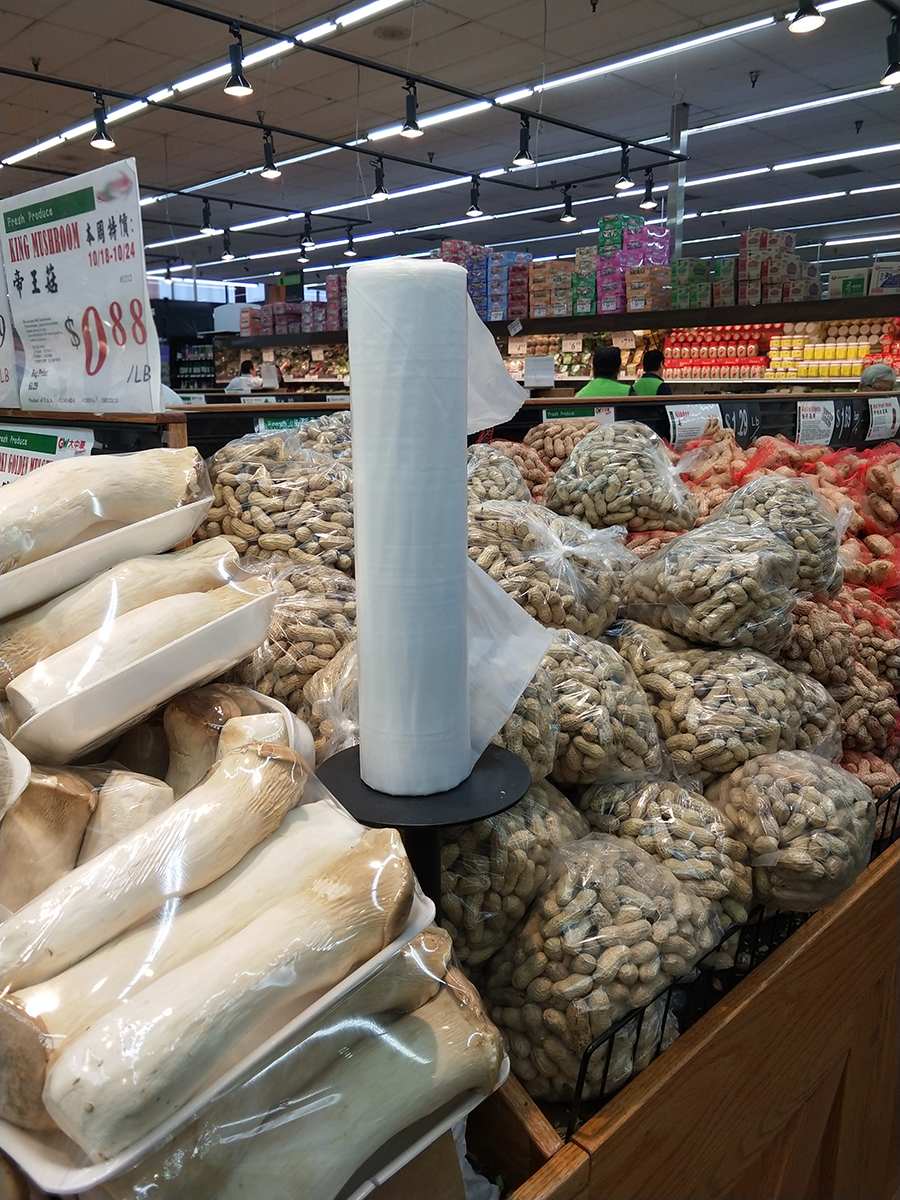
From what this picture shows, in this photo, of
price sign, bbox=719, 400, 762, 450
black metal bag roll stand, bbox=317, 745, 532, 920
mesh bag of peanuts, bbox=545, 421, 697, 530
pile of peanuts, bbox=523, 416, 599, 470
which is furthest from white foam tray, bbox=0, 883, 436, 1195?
price sign, bbox=719, 400, 762, 450

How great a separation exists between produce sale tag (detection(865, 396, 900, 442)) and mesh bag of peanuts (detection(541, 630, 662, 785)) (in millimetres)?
2748

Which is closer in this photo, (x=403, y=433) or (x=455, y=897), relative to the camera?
(x=403, y=433)

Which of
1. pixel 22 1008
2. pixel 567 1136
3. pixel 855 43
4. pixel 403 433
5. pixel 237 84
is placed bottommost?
pixel 567 1136

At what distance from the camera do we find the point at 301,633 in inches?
42.1

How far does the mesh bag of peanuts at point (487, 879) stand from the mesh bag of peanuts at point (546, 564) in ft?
1.25

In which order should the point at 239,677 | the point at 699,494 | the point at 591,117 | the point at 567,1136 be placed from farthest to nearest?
the point at 591,117
the point at 699,494
the point at 239,677
the point at 567,1136

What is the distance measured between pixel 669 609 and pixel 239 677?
2.29 feet

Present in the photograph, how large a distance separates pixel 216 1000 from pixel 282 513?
0.75 meters

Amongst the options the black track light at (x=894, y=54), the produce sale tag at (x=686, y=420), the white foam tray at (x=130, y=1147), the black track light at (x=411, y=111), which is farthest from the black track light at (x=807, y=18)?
the white foam tray at (x=130, y=1147)

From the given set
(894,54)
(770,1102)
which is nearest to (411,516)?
(770,1102)

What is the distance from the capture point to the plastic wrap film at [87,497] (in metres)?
0.86

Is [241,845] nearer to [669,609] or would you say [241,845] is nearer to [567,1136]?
[567,1136]

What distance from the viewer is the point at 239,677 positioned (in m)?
0.97

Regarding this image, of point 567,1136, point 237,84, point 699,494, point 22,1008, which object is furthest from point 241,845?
point 237,84
